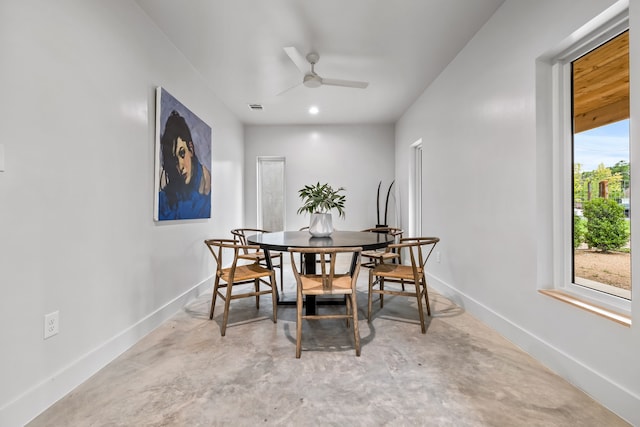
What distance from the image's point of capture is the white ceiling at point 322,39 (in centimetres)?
226

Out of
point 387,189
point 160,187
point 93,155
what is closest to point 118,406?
point 93,155

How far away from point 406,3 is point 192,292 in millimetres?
3312

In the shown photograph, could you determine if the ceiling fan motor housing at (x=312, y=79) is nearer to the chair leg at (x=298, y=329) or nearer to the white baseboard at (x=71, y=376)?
the chair leg at (x=298, y=329)

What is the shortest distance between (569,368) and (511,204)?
3.55 feet

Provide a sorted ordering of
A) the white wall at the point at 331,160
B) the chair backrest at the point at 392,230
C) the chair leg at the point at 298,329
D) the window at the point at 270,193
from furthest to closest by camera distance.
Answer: the window at the point at 270,193
the white wall at the point at 331,160
the chair backrest at the point at 392,230
the chair leg at the point at 298,329

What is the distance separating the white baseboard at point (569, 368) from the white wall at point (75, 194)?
276cm

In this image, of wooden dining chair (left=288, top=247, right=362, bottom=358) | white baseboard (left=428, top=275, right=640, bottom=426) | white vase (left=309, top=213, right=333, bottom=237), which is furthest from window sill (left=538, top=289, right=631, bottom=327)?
white vase (left=309, top=213, right=333, bottom=237)

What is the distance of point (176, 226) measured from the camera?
2.86 meters

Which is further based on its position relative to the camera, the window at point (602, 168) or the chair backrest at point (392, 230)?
the chair backrest at point (392, 230)

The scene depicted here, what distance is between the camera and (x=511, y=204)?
2.19 metres

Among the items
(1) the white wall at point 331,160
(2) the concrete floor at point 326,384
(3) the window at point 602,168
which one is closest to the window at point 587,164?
(3) the window at point 602,168

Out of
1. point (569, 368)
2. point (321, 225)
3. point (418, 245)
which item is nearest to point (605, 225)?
point (569, 368)

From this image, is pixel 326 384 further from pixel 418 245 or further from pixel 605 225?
pixel 605 225

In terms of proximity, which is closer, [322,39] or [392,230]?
[322,39]
